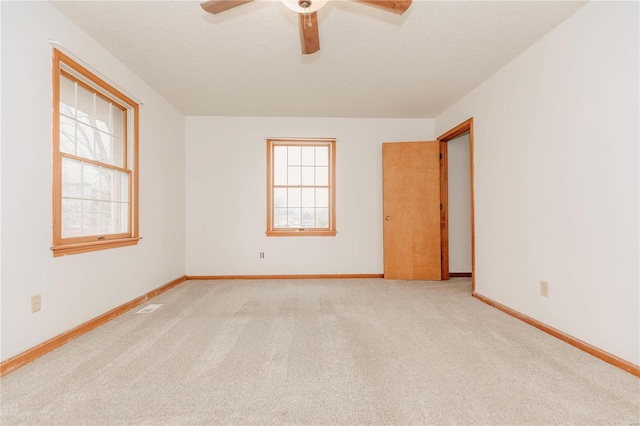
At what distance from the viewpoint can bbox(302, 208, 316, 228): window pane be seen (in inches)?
183

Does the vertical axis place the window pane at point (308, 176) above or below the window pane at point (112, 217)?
above

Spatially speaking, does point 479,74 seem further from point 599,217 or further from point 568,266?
point 568,266

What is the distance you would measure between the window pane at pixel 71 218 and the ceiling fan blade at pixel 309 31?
223 cm

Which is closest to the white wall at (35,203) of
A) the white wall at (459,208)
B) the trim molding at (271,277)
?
the trim molding at (271,277)

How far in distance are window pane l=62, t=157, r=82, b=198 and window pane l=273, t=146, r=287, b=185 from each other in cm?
251

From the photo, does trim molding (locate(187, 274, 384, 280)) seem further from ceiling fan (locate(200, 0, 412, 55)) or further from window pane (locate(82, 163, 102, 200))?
ceiling fan (locate(200, 0, 412, 55))

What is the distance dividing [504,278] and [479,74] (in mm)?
2186

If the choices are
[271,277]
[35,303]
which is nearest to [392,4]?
[35,303]

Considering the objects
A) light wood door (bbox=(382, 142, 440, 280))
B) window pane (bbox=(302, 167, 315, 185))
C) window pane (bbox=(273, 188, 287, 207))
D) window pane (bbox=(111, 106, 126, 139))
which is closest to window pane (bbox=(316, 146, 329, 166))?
window pane (bbox=(302, 167, 315, 185))

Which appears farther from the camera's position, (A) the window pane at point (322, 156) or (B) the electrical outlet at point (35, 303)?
(A) the window pane at point (322, 156)

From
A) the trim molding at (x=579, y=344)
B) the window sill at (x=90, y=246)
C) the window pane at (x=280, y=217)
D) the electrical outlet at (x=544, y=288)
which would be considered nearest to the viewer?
the trim molding at (x=579, y=344)

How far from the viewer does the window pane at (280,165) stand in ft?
15.1

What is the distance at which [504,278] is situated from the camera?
9.79ft

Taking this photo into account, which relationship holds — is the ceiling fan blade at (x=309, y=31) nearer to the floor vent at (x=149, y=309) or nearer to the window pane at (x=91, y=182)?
the window pane at (x=91, y=182)
